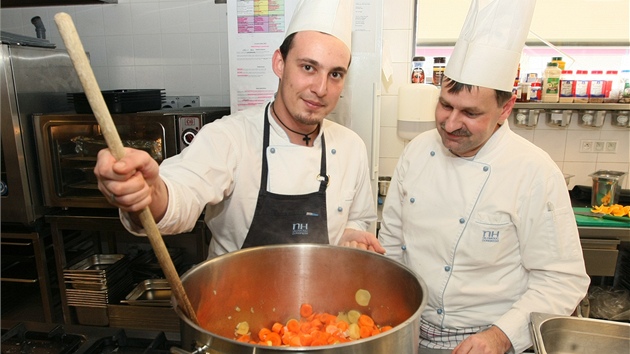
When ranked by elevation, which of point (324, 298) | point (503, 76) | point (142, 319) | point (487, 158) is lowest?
point (142, 319)

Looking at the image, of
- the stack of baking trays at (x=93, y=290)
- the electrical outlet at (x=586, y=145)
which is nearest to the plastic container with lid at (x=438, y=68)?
the electrical outlet at (x=586, y=145)

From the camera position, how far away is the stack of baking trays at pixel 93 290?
235 centimetres

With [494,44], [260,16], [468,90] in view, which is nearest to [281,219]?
[468,90]

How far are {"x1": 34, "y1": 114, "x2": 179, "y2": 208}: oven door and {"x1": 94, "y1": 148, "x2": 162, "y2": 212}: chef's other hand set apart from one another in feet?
5.27

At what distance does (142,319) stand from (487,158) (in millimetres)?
2020

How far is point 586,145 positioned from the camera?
2.77 m

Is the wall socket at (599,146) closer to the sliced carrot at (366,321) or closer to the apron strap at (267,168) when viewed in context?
the apron strap at (267,168)

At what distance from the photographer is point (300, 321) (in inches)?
43.4

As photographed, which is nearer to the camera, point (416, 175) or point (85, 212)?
point (416, 175)

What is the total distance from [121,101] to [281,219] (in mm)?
1394

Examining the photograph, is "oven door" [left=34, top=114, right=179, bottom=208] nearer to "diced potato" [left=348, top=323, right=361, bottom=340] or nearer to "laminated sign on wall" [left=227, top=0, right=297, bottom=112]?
"laminated sign on wall" [left=227, top=0, right=297, bottom=112]

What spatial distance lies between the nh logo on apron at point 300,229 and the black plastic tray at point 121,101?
1418 mm

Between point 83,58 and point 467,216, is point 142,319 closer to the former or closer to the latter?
point 467,216

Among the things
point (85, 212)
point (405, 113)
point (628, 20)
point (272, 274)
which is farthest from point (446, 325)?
point (628, 20)
